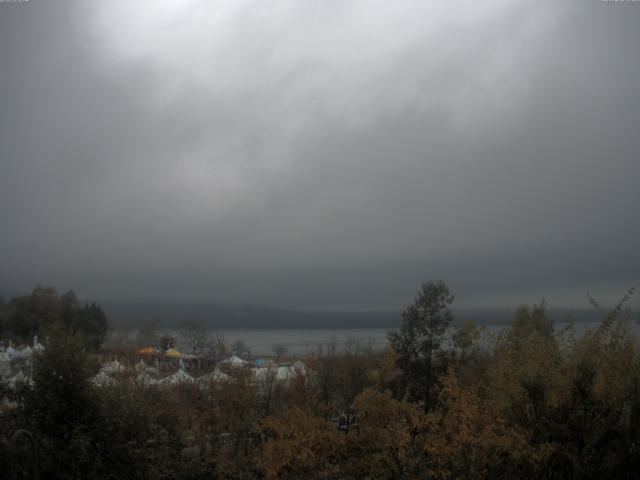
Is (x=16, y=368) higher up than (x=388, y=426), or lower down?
higher up

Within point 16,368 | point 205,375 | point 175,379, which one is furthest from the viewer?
point 175,379

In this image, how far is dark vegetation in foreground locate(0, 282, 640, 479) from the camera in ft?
34.6

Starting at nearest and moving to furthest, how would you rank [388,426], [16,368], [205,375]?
[388,426] → [16,368] → [205,375]

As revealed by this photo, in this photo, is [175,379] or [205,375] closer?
[205,375]

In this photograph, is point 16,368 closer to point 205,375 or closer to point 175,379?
point 205,375

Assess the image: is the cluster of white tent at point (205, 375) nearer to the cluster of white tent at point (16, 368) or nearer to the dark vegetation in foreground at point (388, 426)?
the cluster of white tent at point (16, 368)

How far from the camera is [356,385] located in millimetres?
23781

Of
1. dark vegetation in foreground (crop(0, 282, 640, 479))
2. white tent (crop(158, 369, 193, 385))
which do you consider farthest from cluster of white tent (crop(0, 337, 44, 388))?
white tent (crop(158, 369, 193, 385))

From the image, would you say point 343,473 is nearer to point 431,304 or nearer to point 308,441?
point 308,441

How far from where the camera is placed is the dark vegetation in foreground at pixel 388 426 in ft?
34.6

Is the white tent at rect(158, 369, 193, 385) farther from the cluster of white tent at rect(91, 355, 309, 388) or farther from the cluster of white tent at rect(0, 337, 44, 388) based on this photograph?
the cluster of white tent at rect(0, 337, 44, 388)

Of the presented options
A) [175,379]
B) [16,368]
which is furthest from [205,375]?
[16,368]

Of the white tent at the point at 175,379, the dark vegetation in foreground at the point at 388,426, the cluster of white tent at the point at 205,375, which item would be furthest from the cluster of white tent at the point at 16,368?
the white tent at the point at 175,379

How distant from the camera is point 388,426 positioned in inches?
518
